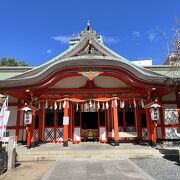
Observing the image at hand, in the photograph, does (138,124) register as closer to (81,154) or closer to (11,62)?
(81,154)

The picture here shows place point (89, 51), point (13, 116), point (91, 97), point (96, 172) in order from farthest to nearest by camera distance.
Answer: point (13, 116)
point (89, 51)
point (91, 97)
point (96, 172)

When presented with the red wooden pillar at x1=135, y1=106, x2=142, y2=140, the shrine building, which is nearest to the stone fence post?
the shrine building

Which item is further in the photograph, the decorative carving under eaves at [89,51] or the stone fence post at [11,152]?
the decorative carving under eaves at [89,51]

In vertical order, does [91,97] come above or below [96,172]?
above

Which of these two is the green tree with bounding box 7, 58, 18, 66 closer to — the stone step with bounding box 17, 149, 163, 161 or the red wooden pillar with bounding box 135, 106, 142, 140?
the red wooden pillar with bounding box 135, 106, 142, 140

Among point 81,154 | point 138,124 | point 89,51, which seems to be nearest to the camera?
point 81,154

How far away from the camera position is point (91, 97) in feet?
38.7

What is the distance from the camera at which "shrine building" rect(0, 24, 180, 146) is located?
10.6m

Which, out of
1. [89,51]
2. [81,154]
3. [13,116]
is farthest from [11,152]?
[89,51]

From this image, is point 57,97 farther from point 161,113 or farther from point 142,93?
point 161,113

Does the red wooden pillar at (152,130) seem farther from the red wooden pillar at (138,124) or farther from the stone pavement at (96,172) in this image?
the stone pavement at (96,172)

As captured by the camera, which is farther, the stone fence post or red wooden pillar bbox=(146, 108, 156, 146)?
red wooden pillar bbox=(146, 108, 156, 146)

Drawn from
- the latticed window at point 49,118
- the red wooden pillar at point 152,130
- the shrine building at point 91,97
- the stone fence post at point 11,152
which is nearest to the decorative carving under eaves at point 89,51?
the shrine building at point 91,97

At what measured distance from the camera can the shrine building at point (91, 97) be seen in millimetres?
10633
